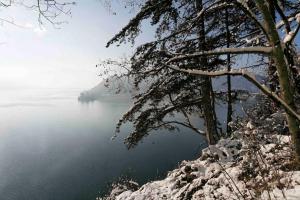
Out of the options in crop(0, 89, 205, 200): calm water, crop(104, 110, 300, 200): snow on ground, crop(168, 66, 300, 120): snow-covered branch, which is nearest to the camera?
crop(168, 66, 300, 120): snow-covered branch

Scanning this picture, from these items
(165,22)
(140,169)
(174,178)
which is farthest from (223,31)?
(140,169)

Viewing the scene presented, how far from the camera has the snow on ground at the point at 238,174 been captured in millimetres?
3197

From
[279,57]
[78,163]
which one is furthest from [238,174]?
[78,163]

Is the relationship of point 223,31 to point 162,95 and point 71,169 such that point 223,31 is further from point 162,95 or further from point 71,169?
point 71,169

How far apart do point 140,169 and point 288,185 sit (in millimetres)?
50449

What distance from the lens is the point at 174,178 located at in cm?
655

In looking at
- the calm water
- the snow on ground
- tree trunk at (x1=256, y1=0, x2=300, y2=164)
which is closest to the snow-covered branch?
tree trunk at (x1=256, y1=0, x2=300, y2=164)

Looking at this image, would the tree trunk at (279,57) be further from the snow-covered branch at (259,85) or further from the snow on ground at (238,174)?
the snow on ground at (238,174)

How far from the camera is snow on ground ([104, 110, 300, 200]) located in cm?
320

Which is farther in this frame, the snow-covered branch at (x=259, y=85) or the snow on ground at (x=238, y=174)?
the snow on ground at (x=238, y=174)

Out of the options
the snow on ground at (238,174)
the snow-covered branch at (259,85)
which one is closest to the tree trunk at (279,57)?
the snow-covered branch at (259,85)

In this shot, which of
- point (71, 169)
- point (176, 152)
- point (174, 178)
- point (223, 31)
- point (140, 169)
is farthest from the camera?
point (176, 152)

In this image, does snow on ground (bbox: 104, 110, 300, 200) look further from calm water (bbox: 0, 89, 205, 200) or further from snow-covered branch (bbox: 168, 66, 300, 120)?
calm water (bbox: 0, 89, 205, 200)

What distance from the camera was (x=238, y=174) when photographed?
452 cm
